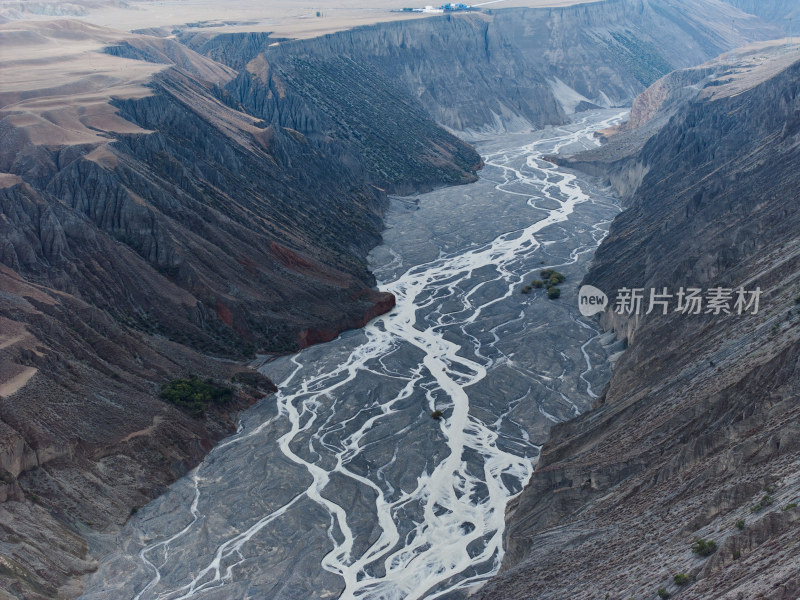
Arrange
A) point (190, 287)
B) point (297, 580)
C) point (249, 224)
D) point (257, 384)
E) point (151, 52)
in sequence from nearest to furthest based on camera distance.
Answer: point (297, 580) → point (257, 384) → point (190, 287) → point (249, 224) → point (151, 52)

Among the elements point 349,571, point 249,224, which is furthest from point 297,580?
point 249,224

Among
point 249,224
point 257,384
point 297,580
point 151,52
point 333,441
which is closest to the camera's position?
point 297,580

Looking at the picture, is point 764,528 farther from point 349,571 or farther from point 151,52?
point 151,52

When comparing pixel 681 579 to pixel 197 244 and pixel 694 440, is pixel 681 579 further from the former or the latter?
pixel 197 244

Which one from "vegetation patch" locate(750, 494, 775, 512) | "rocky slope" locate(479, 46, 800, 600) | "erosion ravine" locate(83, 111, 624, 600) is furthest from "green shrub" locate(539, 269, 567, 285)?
"vegetation patch" locate(750, 494, 775, 512)

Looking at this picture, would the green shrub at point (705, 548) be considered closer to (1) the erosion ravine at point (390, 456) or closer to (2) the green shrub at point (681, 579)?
(2) the green shrub at point (681, 579)

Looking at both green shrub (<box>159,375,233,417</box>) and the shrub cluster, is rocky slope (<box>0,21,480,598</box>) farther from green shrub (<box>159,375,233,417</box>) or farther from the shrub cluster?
the shrub cluster

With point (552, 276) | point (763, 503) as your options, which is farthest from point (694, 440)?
point (552, 276)
